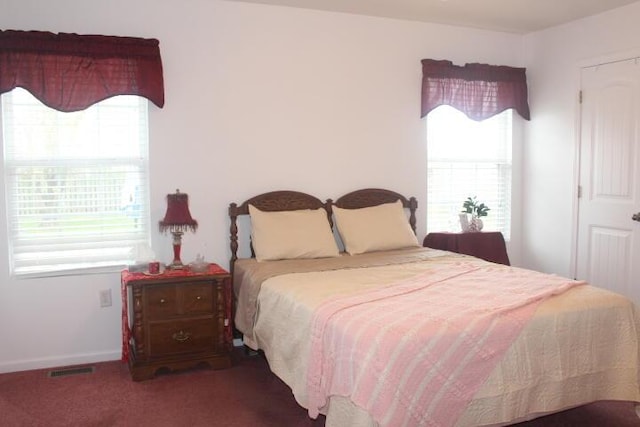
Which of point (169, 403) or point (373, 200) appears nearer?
point (169, 403)

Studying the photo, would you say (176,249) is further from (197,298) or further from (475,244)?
(475,244)

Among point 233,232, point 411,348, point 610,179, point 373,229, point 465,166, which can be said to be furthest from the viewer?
point 465,166

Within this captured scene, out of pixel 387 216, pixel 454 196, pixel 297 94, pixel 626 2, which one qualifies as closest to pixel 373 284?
pixel 387 216

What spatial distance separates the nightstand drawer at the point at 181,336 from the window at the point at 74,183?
65cm

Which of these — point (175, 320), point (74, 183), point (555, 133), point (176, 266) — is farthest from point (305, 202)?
point (555, 133)

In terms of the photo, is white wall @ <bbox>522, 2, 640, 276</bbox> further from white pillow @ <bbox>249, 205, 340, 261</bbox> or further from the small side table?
white pillow @ <bbox>249, 205, 340, 261</bbox>

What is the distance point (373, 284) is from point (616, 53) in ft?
8.76

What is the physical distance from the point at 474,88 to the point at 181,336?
10.0 ft

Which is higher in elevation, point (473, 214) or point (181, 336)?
point (473, 214)

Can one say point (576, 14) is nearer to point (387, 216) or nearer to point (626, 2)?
point (626, 2)

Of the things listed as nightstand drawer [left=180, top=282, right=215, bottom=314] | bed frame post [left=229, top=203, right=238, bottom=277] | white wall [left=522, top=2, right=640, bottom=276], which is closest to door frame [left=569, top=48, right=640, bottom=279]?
white wall [left=522, top=2, right=640, bottom=276]

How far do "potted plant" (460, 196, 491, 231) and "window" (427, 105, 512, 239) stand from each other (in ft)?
0.51

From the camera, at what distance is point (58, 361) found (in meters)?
3.69

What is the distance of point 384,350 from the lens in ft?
7.23
